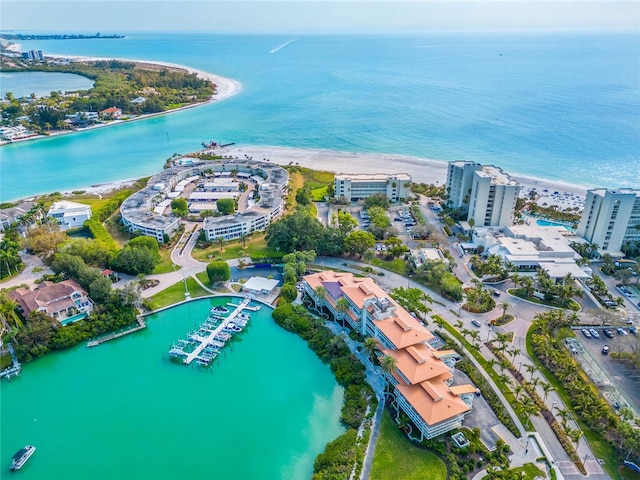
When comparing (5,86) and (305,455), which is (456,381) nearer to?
(305,455)

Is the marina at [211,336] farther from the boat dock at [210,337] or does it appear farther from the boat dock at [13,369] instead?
the boat dock at [13,369]

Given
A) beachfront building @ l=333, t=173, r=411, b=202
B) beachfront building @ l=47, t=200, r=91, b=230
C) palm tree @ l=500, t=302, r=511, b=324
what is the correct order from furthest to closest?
beachfront building @ l=333, t=173, r=411, b=202 < beachfront building @ l=47, t=200, r=91, b=230 < palm tree @ l=500, t=302, r=511, b=324

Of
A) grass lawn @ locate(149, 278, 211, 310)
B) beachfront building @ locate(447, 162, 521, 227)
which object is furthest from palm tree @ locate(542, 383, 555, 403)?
grass lawn @ locate(149, 278, 211, 310)

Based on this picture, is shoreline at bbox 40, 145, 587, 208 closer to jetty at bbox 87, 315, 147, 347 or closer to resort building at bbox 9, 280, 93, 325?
resort building at bbox 9, 280, 93, 325

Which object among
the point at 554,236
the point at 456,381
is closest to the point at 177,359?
the point at 456,381

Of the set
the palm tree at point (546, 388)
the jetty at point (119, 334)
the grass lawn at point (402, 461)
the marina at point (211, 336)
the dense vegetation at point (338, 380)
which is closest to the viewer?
the grass lawn at point (402, 461)

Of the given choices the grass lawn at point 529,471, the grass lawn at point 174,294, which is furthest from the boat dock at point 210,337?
the grass lawn at point 529,471
